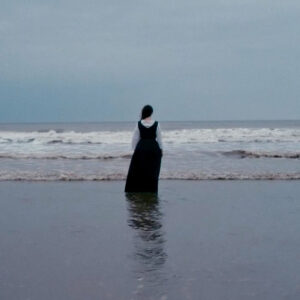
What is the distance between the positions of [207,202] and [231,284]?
14.3ft

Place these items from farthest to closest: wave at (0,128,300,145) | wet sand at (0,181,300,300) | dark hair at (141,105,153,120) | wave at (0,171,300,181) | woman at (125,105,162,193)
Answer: wave at (0,128,300,145)
wave at (0,171,300,181)
woman at (125,105,162,193)
dark hair at (141,105,153,120)
wet sand at (0,181,300,300)

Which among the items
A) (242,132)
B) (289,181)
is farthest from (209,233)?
(242,132)

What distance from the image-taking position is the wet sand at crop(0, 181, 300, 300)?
418 centimetres

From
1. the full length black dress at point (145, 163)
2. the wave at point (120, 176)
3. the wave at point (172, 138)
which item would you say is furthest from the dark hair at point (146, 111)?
the wave at point (172, 138)

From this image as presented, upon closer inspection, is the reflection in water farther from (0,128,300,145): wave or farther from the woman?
(0,128,300,145): wave

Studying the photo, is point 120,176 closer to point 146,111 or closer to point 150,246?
point 146,111

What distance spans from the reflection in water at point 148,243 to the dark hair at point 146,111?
1377mm

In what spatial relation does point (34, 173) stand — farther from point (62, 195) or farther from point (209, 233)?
point (209, 233)

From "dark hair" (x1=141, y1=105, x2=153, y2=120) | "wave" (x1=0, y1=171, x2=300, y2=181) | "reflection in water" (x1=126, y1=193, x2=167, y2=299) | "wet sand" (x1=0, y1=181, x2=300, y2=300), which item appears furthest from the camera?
"wave" (x1=0, y1=171, x2=300, y2=181)

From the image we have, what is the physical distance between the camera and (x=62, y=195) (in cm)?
955

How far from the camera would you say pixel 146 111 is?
9305mm

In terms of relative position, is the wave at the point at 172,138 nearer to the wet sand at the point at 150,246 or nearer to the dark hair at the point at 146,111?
the dark hair at the point at 146,111

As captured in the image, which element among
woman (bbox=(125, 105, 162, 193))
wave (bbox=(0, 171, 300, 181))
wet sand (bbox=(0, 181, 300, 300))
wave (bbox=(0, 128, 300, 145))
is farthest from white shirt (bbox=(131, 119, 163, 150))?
wave (bbox=(0, 128, 300, 145))

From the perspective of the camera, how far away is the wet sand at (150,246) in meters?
4.18
